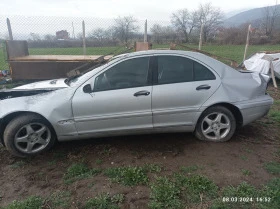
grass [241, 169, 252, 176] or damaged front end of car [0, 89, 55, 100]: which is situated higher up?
damaged front end of car [0, 89, 55, 100]

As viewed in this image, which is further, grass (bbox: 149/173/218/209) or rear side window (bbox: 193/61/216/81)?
rear side window (bbox: 193/61/216/81)

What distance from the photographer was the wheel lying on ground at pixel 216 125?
146 inches

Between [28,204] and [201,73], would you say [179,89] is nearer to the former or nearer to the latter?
[201,73]

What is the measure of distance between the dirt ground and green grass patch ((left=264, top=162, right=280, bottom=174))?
65 mm

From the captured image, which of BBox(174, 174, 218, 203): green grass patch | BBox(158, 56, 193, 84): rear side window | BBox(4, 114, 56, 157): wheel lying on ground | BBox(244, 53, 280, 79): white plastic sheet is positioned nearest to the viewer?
BBox(174, 174, 218, 203): green grass patch

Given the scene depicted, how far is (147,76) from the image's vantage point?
11.6ft

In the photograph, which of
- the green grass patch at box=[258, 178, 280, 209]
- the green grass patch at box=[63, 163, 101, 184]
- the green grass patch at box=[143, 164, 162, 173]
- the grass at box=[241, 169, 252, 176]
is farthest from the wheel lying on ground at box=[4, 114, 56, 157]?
the green grass patch at box=[258, 178, 280, 209]

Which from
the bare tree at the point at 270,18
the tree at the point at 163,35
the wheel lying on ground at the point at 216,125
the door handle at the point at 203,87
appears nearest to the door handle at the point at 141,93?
the door handle at the point at 203,87

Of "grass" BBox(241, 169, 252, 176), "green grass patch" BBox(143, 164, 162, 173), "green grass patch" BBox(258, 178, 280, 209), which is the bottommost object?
"green grass patch" BBox(258, 178, 280, 209)

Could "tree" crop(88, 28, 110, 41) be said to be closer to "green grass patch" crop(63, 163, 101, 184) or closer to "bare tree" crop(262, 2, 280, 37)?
"green grass patch" crop(63, 163, 101, 184)

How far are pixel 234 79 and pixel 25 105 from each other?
3103 mm

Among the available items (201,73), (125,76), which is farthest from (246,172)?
(125,76)

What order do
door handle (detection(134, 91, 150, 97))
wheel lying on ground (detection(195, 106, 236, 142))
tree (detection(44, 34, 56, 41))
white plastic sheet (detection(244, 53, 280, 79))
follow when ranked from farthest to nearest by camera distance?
tree (detection(44, 34, 56, 41)) < white plastic sheet (detection(244, 53, 280, 79)) < wheel lying on ground (detection(195, 106, 236, 142)) < door handle (detection(134, 91, 150, 97))

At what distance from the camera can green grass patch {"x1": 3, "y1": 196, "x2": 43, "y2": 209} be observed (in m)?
2.54
